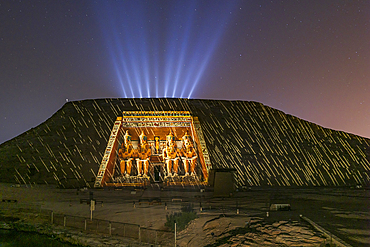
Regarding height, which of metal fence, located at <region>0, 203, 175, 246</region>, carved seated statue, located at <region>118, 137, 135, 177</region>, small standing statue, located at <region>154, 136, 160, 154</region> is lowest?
metal fence, located at <region>0, 203, 175, 246</region>

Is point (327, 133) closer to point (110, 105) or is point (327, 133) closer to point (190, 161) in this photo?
point (190, 161)

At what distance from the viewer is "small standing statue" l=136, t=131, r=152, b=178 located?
957 inches

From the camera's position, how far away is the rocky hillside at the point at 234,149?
25766 millimetres

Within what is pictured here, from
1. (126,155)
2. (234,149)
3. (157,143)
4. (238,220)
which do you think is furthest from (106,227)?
(234,149)

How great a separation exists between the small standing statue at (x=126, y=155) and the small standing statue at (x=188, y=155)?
178 inches

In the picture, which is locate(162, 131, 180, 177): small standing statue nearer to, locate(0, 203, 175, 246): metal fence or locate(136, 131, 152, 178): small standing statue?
locate(136, 131, 152, 178): small standing statue

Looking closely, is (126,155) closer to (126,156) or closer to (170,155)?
(126,156)

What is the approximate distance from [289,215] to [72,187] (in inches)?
625

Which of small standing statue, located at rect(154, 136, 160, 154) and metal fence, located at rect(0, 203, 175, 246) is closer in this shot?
metal fence, located at rect(0, 203, 175, 246)

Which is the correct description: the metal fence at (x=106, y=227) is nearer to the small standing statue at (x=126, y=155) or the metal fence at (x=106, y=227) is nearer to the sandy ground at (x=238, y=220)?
the sandy ground at (x=238, y=220)

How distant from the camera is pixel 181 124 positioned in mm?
26156

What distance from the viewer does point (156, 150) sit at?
86.8 ft

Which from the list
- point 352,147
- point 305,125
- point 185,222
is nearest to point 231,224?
point 185,222

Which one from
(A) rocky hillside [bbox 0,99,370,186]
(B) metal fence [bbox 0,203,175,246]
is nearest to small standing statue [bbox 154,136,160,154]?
(A) rocky hillside [bbox 0,99,370,186]
